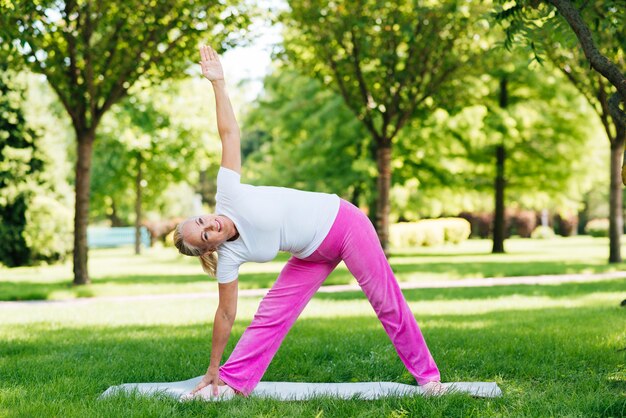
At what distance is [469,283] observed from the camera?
14586 mm

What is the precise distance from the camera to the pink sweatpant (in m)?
4.79

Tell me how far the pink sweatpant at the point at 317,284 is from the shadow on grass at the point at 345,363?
1.14 ft

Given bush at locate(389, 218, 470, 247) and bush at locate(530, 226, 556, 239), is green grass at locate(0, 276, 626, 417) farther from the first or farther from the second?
bush at locate(530, 226, 556, 239)

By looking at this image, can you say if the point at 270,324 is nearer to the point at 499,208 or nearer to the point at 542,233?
the point at 499,208

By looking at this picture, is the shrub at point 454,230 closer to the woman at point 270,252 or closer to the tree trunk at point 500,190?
the tree trunk at point 500,190

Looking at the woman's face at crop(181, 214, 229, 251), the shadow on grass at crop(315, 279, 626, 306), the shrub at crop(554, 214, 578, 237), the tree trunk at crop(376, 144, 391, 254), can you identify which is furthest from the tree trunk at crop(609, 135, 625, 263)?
the shrub at crop(554, 214, 578, 237)

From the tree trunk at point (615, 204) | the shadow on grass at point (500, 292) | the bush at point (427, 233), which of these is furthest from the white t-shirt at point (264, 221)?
the bush at point (427, 233)

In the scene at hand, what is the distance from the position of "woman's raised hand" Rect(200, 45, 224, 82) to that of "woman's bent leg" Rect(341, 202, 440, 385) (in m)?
1.22

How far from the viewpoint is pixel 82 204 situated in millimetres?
14430

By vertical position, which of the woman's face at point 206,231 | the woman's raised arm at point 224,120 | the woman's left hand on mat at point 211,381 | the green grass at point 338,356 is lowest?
the green grass at point 338,356

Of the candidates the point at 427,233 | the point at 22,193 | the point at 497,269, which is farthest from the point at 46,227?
the point at 427,233

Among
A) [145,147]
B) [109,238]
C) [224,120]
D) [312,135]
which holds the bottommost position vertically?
[109,238]

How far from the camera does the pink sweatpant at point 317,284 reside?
4793 mm

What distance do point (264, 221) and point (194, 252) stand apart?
48 centimetres
